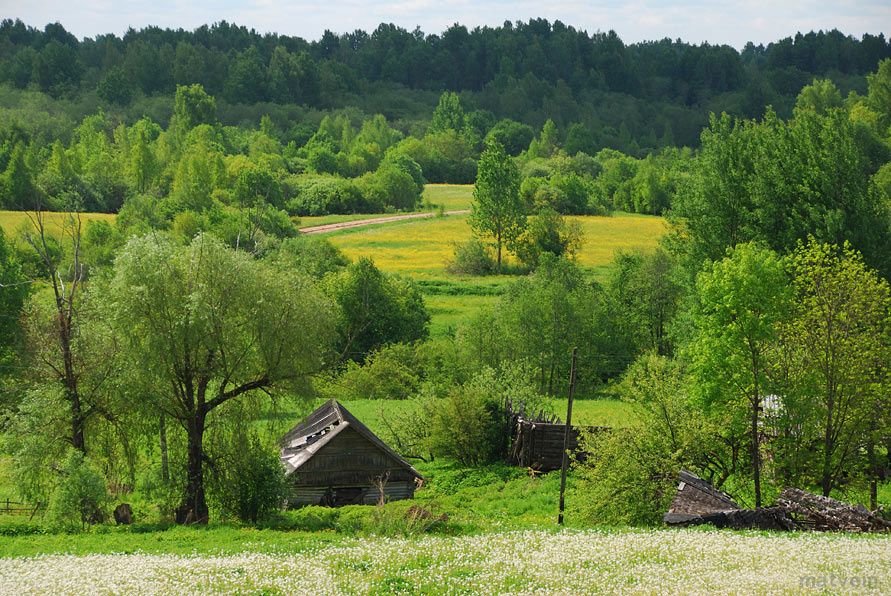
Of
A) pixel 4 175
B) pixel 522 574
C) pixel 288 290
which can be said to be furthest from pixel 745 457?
pixel 4 175

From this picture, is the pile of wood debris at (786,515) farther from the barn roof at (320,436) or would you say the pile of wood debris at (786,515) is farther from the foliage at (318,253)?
the foliage at (318,253)

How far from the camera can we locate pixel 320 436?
38406 mm

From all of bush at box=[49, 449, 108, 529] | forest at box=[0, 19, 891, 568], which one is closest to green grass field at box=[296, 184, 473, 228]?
forest at box=[0, 19, 891, 568]

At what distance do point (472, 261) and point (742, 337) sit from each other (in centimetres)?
6246

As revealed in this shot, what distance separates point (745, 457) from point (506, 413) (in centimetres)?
1569

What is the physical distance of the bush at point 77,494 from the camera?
28078 mm

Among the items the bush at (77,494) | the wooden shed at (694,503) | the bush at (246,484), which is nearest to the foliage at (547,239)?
the bush at (246,484)

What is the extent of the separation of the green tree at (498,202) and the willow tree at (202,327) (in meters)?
61.9

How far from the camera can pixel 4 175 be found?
11006 cm

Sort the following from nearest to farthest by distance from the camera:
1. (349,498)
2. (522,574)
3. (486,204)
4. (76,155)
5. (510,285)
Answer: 1. (522,574)
2. (349,498)
3. (510,285)
4. (486,204)
5. (76,155)

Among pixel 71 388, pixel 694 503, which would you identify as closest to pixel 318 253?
pixel 71 388

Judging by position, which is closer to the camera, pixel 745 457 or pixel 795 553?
pixel 795 553

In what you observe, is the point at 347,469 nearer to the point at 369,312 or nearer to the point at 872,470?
the point at 872,470

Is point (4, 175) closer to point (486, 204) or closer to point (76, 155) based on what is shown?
point (76, 155)
